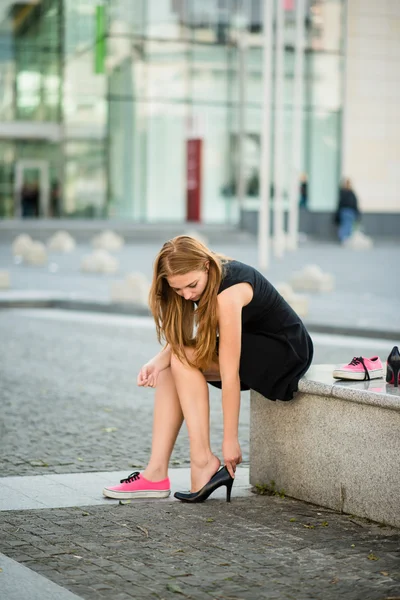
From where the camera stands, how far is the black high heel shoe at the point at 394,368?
504 cm

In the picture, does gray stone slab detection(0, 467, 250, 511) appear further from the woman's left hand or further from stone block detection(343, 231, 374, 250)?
stone block detection(343, 231, 374, 250)

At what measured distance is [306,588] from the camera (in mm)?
3936

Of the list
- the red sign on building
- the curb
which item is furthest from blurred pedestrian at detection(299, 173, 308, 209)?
the curb

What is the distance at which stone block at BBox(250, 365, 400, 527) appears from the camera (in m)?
4.79

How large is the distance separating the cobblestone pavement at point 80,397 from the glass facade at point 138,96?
26.9 meters

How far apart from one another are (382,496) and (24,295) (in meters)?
12.1

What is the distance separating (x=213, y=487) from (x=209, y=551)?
33.4 inches

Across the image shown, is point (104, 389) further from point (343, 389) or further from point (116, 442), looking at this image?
point (343, 389)

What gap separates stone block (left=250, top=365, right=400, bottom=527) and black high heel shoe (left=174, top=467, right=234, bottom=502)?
31cm

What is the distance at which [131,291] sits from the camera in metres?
15.3

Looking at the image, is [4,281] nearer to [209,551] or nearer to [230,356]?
[230,356]

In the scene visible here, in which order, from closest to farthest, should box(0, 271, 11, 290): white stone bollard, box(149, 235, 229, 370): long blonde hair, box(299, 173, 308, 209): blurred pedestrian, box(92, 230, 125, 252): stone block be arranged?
box(149, 235, 229, 370): long blonde hair
box(0, 271, 11, 290): white stone bollard
box(92, 230, 125, 252): stone block
box(299, 173, 308, 209): blurred pedestrian

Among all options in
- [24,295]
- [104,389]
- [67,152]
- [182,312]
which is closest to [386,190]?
[67,152]

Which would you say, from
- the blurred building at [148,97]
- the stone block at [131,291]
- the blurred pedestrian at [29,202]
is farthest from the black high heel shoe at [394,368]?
the blurred pedestrian at [29,202]
